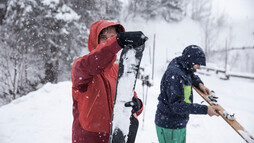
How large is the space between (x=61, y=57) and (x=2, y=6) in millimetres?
6986

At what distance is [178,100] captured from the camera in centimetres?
170

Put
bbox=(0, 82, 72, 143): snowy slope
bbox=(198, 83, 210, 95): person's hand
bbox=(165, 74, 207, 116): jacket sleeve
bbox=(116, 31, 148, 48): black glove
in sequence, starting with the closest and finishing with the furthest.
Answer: bbox=(116, 31, 148, 48): black glove < bbox=(165, 74, 207, 116): jacket sleeve < bbox=(198, 83, 210, 95): person's hand < bbox=(0, 82, 72, 143): snowy slope

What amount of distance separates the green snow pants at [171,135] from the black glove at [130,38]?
148 cm

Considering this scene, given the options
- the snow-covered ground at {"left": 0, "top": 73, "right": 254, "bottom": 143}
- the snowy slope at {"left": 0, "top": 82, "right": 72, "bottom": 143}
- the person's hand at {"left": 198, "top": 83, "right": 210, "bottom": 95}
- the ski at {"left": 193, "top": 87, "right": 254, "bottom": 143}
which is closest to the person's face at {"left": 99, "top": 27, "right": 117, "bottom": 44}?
the ski at {"left": 193, "top": 87, "right": 254, "bottom": 143}

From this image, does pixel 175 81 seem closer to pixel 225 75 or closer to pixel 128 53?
pixel 128 53

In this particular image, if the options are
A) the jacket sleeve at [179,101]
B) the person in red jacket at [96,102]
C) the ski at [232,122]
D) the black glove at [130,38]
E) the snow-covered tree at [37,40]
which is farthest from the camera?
the snow-covered tree at [37,40]

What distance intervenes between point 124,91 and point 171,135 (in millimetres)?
1310

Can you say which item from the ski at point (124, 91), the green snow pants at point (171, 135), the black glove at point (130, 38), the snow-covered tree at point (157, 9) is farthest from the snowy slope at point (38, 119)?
the snow-covered tree at point (157, 9)

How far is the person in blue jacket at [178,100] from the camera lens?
170 centimetres

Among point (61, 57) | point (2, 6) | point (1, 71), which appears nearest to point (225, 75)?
point (61, 57)

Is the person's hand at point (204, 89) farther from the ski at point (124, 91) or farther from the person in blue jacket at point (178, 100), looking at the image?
the ski at point (124, 91)

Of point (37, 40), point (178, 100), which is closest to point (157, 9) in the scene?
point (37, 40)

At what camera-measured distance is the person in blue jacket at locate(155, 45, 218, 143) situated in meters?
1.70

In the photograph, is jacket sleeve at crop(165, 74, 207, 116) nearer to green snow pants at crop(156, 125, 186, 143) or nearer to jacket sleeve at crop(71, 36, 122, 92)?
green snow pants at crop(156, 125, 186, 143)
